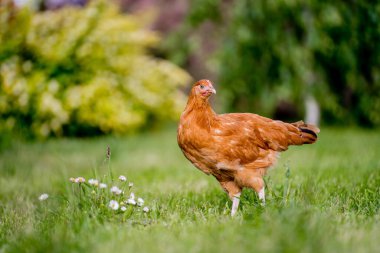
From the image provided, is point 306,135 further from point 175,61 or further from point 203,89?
point 175,61

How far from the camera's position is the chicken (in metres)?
3.22

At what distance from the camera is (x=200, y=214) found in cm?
311

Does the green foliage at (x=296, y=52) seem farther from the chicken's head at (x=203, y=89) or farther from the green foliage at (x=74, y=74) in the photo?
the chicken's head at (x=203, y=89)

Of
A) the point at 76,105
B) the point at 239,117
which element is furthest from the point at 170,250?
the point at 76,105

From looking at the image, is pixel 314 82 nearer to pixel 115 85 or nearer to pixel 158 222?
pixel 115 85

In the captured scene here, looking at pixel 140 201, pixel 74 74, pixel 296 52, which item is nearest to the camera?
pixel 140 201

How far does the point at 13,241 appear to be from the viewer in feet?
9.03

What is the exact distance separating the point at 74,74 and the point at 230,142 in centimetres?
526

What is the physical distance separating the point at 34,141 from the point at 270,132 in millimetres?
5108

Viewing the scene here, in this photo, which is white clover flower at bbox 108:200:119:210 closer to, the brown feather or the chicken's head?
the brown feather

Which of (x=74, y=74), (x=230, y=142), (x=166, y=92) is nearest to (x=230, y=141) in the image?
(x=230, y=142)

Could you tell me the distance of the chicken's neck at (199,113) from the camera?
3250 millimetres

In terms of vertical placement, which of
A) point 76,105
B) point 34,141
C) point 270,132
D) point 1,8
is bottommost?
point 34,141

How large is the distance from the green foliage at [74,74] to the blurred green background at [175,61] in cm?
2
